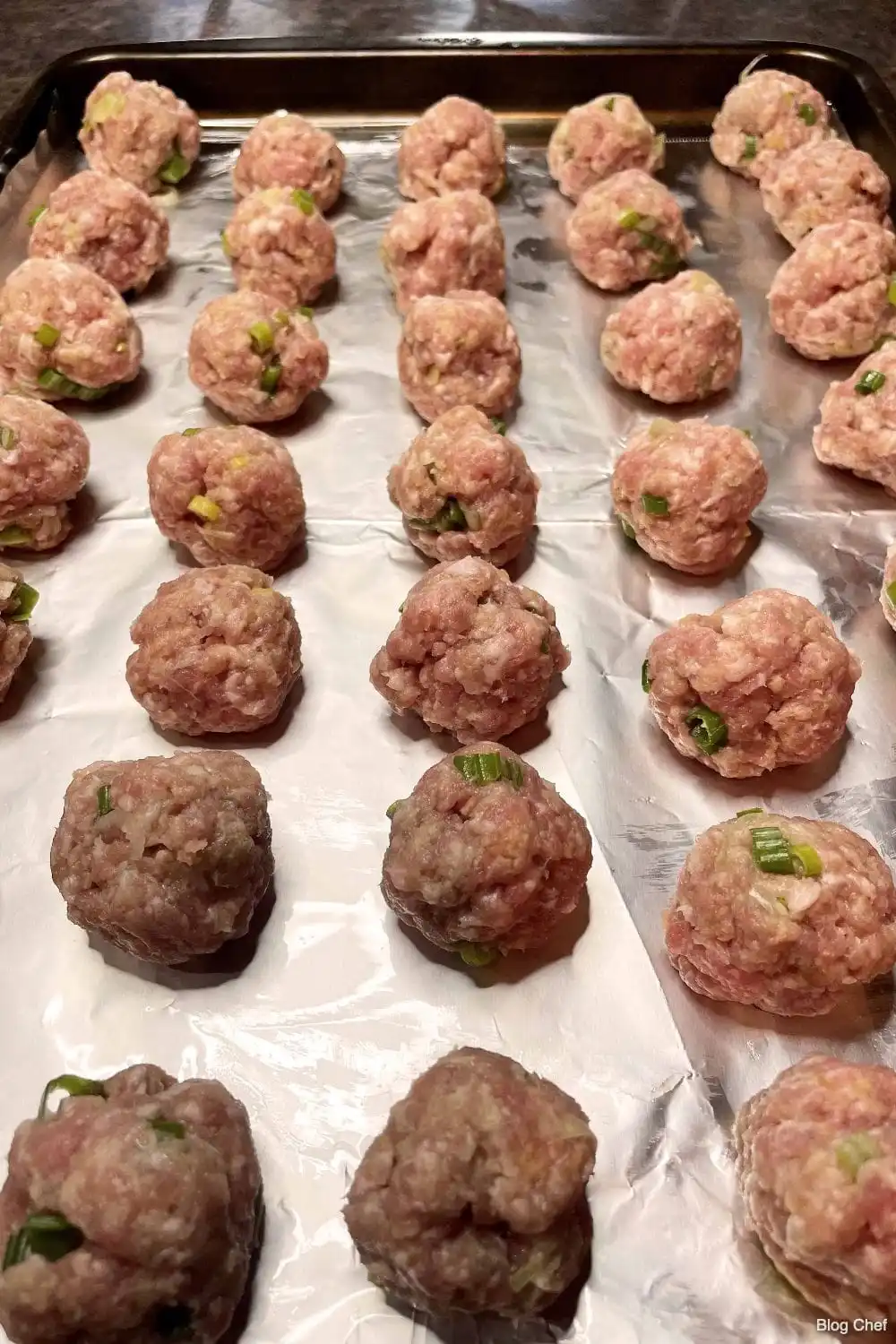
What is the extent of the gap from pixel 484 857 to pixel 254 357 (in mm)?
1811

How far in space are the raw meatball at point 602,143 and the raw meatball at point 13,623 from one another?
8.77 feet

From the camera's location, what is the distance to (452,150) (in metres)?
3.93

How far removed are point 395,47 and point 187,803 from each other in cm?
339

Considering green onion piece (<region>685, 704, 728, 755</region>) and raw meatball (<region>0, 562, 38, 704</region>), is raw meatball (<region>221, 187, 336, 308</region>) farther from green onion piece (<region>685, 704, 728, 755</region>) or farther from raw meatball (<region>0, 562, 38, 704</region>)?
green onion piece (<region>685, 704, 728, 755</region>)

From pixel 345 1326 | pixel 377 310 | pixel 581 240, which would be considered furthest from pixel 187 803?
pixel 581 240

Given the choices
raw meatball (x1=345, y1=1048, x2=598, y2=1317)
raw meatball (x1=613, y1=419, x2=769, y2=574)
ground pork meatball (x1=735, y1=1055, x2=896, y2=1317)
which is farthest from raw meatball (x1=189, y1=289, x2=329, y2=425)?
ground pork meatball (x1=735, y1=1055, x2=896, y2=1317)

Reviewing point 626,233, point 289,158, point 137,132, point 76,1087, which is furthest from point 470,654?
point 137,132

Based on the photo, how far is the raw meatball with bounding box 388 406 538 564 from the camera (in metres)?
2.87

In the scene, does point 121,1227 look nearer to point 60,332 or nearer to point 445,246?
point 60,332

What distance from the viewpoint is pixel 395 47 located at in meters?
4.17

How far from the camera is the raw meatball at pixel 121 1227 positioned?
179cm

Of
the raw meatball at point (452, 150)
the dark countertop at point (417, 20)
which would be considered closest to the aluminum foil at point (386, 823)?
the raw meatball at point (452, 150)

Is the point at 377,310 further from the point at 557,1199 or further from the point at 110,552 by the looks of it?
the point at 557,1199

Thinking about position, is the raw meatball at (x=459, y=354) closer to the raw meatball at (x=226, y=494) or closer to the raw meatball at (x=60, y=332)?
the raw meatball at (x=226, y=494)
